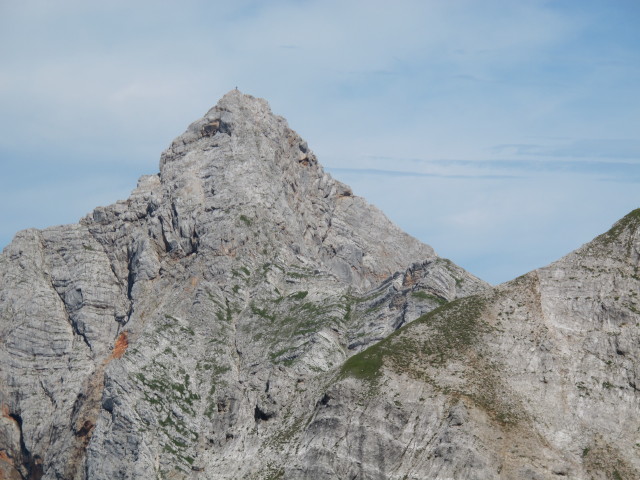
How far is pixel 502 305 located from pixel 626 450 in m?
31.1

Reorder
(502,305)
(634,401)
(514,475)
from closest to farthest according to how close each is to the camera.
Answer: (514,475) < (634,401) < (502,305)

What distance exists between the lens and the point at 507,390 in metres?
183

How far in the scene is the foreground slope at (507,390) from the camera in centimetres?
17412

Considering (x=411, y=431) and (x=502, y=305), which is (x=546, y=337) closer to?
(x=502, y=305)

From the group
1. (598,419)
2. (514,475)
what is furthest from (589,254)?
(514,475)

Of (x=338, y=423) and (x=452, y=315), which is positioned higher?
(x=452, y=315)

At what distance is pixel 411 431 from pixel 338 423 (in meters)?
10.7

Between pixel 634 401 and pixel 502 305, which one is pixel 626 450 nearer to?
pixel 634 401

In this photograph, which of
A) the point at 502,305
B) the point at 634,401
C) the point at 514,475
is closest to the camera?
the point at 514,475

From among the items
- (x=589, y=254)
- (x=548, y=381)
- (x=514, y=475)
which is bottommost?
(x=514, y=475)

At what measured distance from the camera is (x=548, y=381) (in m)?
184

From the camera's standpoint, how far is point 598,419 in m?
179

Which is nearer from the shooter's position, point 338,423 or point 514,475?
point 514,475

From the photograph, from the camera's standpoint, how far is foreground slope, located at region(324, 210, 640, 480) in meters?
174
